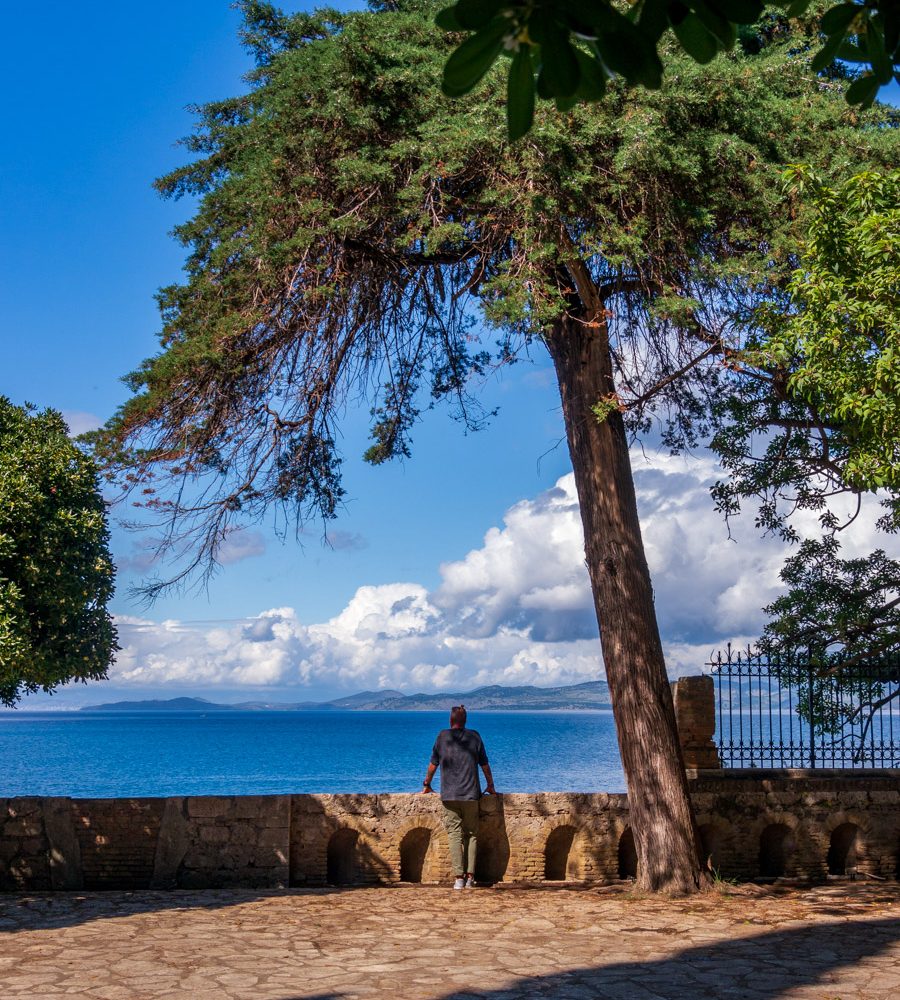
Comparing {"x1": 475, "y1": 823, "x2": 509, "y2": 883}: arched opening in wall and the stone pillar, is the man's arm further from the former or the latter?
the stone pillar

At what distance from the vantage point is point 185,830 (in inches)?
386

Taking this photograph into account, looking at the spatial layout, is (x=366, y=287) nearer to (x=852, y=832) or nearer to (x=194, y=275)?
(x=194, y=275)

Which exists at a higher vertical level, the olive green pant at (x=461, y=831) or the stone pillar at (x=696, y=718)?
the stone pillar at (x=696, y=718)

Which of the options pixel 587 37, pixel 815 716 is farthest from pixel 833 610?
pixel 587 37

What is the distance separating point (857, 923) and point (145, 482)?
726 centimetres

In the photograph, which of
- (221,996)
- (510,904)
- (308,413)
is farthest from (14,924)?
(308,413)

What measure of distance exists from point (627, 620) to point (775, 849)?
3.57 m

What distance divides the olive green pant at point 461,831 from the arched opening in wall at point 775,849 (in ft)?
11.1

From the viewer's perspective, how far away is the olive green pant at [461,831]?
9.71 metres

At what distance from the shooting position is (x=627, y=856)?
10.7 m

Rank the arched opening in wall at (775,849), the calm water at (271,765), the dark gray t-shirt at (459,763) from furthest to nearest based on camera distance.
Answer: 1. the calm water at (271,765)
2. the arched opening in wall at (775,849)
3. the dark gray t-shirt at (459,763)

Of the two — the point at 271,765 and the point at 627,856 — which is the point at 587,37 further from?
the point at 271,765

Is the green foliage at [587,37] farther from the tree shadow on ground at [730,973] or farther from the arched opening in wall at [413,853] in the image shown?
the arched opening in wall at [413,853]

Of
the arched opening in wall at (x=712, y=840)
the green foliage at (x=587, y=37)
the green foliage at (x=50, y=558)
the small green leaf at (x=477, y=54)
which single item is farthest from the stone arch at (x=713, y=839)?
the small green leaf at (x=477, y=54)
